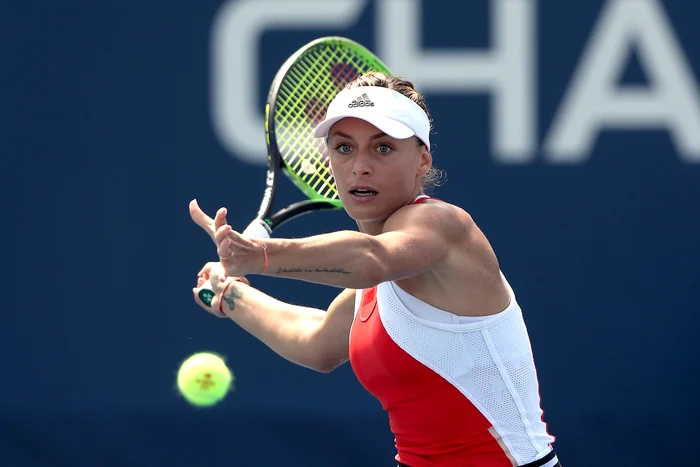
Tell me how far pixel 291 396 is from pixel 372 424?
0.39m

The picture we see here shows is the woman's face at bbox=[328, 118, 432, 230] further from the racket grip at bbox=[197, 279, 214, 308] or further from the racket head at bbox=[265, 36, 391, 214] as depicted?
the racket grip at bbox=[197, 279, 214, 308]

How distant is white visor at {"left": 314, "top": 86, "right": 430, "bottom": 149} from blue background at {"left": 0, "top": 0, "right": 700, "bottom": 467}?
2.29 metres

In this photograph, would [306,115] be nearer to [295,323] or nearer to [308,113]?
[308,113]

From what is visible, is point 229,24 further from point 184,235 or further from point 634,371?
point 634,371

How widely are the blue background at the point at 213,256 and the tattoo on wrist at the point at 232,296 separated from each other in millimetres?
1687

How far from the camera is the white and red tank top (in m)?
2.72

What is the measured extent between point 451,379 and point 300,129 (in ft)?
4.89

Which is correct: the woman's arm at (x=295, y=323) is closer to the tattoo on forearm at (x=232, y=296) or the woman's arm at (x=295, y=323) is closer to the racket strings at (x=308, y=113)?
the tattoo on forearm at (x=232, y=296)

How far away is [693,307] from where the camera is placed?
517 cm

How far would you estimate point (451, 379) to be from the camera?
275cm

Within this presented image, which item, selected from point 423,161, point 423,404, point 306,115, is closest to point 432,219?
point 423,161

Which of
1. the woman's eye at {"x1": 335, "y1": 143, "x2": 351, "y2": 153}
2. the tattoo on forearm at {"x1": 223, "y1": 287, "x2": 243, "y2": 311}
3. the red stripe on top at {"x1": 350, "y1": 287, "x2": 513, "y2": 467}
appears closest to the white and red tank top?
the red stripe on top at {"x1": 350, "y1": 287, "x2": 513, "y2": 467}

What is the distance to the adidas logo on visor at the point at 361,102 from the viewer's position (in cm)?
279

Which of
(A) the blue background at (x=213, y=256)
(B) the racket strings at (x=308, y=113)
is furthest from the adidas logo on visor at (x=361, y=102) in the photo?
(A) the blue background at (x=213, y=256)
